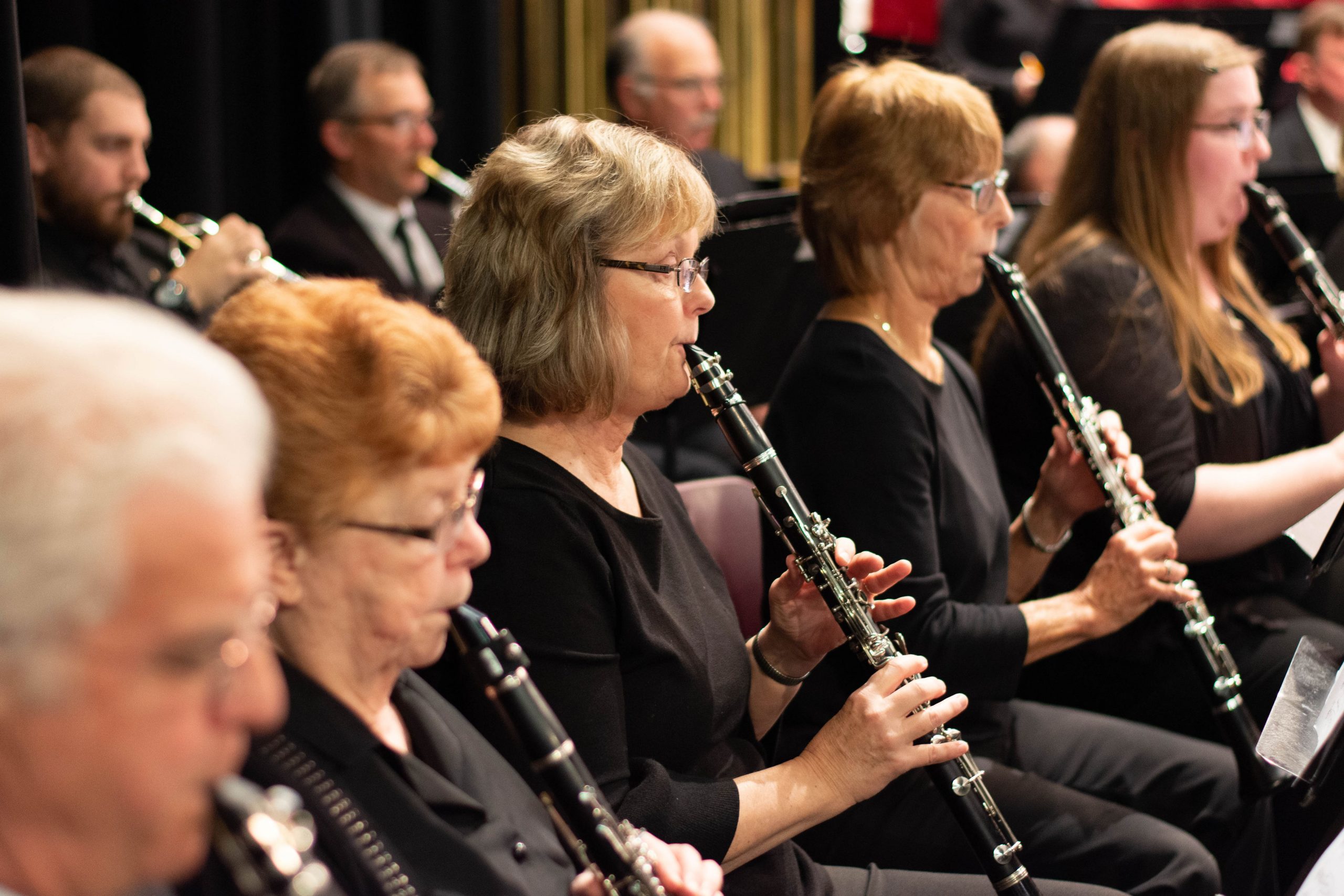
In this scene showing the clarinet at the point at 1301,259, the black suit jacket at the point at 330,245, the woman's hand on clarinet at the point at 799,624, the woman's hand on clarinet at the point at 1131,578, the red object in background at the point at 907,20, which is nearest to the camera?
the woman's hand on clarinet at the point at 799,624

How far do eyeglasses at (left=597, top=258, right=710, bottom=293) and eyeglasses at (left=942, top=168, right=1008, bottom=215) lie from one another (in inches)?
24.6

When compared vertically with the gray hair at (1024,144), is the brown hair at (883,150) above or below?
above

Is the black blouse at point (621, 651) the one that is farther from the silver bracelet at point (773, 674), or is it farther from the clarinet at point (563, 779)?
the clarinet at point (563, 779)

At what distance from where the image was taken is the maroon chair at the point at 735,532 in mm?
2291

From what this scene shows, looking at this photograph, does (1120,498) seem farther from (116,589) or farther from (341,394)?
(116,589)

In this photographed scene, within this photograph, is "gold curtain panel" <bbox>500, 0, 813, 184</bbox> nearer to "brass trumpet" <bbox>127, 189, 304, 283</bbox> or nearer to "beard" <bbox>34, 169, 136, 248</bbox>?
"brass trumpet" <bbox>127, 189, 304, 283</bbox>

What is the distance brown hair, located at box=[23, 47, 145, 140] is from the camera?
3.40 meters

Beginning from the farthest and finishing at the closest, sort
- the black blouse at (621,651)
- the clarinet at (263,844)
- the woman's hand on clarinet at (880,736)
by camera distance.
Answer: the woman's hand on clarinet at (880,736) < the black blouse at (621,651) < the clarinet at (263,844)

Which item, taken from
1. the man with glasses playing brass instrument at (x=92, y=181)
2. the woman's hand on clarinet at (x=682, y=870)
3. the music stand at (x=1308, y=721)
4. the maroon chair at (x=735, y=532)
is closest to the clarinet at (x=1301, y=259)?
the music stand at (x=1308, y=721)

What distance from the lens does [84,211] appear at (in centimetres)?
345

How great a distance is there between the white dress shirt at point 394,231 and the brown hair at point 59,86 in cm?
101

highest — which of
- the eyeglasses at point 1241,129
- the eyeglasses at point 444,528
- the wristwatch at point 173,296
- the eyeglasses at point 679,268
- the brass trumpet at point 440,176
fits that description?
the eyeglasses at point 1241,129

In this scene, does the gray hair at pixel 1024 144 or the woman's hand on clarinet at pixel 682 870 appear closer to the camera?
the woman's hand on clarinet at pixel 682 870

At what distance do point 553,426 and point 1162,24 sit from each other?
1.86 metres
